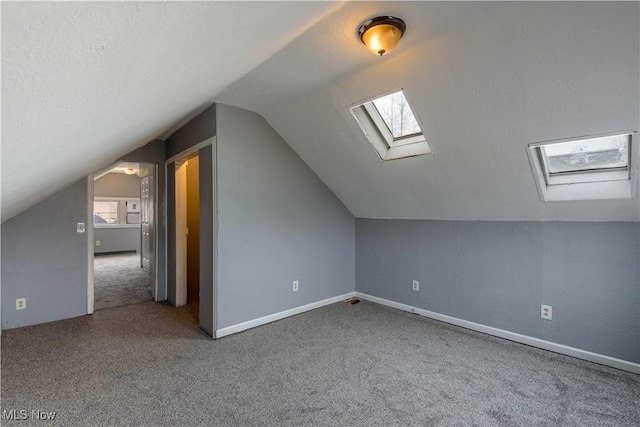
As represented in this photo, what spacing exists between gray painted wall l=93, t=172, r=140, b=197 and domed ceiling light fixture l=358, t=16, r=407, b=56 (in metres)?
8.82

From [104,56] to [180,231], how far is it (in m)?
3.38

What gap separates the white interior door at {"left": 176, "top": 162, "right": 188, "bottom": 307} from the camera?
152 inches

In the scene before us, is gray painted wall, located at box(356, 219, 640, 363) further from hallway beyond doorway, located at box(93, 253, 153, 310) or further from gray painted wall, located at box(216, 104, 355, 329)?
hallway beyond doorway, located at box(93, 253, 153, 310)

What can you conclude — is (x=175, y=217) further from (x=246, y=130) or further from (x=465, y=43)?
(x=465, y=43)

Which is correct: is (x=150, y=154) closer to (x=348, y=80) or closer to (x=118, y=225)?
(x=348, y=80)

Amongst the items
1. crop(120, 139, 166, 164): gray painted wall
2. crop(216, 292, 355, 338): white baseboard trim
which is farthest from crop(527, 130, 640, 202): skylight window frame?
crop(120, 139, 166, 164): gray painted wall

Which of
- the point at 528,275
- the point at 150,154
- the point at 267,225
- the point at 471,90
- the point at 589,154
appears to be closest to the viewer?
the point at 471,90

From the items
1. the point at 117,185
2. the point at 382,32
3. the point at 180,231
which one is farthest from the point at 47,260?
the point at 117,185

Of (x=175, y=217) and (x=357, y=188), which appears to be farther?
(x=175, y=217)

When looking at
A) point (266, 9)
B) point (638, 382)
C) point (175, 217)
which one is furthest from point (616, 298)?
point (175, 217)

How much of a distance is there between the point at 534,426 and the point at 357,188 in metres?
2.53

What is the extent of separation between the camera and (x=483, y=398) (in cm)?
199

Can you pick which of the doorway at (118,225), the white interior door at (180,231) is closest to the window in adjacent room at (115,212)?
the doorway at (118,225)

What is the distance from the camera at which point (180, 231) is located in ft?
12.8
